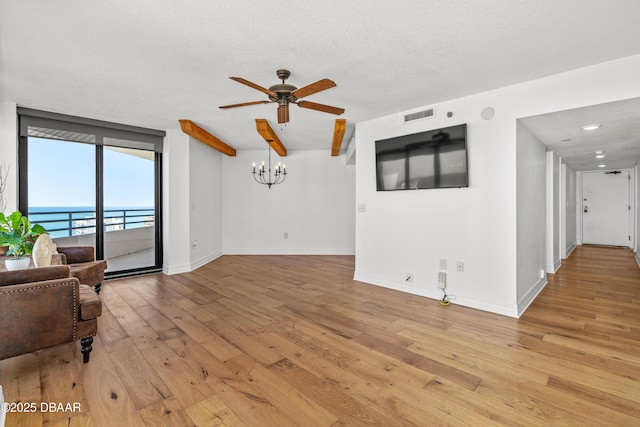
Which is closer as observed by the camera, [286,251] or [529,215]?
[529,215]

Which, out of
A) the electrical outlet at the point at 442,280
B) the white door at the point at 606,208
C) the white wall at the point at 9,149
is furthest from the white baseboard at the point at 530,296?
the white wall at the point at 9,149

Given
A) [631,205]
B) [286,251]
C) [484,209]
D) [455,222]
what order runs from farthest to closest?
[631,205]
[286,251]
[455,222]
[484,209]

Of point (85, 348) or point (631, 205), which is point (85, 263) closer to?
point (85, 348)

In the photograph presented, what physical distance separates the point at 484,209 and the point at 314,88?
2.23 meters

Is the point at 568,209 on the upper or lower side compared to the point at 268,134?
lower

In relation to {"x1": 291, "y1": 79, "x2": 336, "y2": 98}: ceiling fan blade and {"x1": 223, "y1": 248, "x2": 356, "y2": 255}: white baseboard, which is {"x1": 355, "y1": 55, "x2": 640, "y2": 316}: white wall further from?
{"x1": 223, "y1": 248, "x2": 356, "y2": 255}: white baseboard

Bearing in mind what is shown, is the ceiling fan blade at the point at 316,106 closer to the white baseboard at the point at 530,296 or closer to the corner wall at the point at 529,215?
the corner wall at the point at 529,215

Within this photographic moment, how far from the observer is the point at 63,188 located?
13.3 feet

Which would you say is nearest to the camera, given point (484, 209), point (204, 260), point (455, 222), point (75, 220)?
point (484, 209)

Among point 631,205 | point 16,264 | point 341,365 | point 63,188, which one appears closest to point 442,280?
point 341,365

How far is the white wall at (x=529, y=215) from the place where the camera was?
298cm

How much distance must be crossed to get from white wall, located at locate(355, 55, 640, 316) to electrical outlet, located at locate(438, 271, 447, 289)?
2.6 inches

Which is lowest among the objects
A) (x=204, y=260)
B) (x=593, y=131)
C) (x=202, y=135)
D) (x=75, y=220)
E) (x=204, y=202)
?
(x=204, y=260)

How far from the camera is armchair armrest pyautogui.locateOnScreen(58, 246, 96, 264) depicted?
11.3 feet
